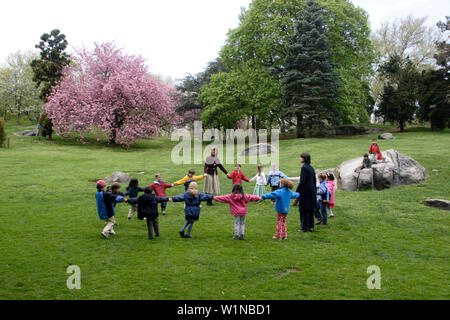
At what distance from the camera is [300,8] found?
40.8 meters

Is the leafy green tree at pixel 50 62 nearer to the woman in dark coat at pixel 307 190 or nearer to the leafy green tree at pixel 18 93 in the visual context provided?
the leafy green tree at pixel 18 93

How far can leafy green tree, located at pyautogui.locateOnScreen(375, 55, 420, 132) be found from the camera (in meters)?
42.4

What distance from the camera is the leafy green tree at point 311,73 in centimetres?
3609

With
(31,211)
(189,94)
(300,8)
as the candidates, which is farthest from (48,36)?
(31,211)

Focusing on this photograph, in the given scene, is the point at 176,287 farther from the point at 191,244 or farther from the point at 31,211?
the point at 31,211

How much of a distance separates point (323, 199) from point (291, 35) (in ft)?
98.6

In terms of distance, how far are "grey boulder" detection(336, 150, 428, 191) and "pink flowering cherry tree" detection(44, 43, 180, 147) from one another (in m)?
27.9

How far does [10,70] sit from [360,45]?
56300 mm

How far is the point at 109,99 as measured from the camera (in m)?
40.0

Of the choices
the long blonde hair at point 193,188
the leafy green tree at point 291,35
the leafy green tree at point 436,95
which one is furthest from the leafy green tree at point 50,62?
the leafy green tree at point 436,95

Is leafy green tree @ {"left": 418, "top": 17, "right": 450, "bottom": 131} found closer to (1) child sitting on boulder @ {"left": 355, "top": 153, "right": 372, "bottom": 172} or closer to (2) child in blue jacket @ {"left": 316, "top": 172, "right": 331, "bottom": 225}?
(1) child sitting on boulder @ {"left": 355, "top": 153, "right": 372, "bottom": 172}

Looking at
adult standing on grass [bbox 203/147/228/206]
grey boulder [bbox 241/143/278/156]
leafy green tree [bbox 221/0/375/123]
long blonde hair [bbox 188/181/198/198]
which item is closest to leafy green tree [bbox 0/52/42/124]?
leafy green tree [bbox 221/0/375/123]

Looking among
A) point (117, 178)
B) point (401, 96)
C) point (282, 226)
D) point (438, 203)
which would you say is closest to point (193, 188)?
point (282, 226)

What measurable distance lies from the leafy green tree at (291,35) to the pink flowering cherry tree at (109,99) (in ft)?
37.0
